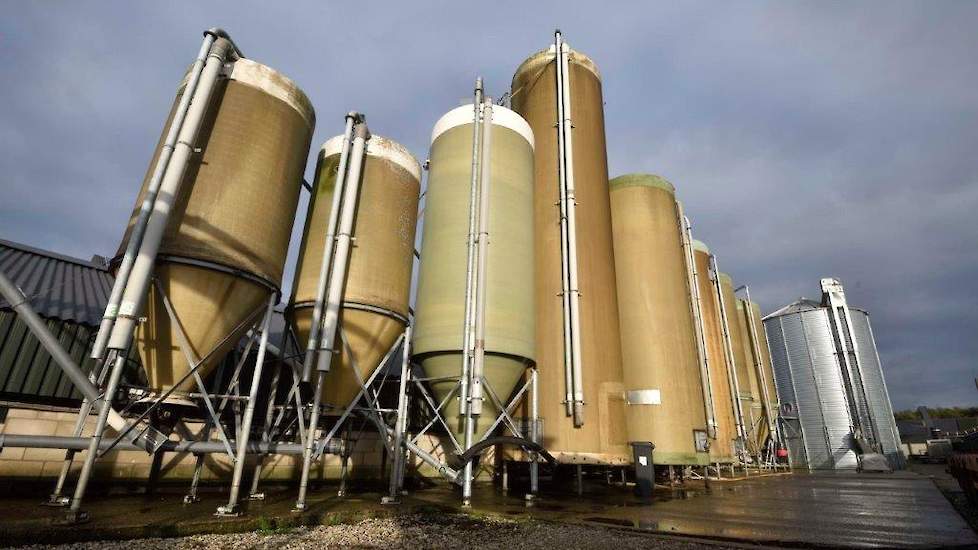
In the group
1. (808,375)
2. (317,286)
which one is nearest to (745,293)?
(808,375)

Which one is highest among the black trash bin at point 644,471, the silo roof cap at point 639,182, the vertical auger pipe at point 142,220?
the silo roof cap at point 639,182

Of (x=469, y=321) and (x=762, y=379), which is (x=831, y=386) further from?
(x=469, y=321)

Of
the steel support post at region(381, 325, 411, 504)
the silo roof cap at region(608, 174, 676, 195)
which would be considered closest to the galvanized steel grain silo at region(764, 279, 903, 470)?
the silo roof cap at region(608, 174, 676, 195)

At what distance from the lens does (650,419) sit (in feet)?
63.3

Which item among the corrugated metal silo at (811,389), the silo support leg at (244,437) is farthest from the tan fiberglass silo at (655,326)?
the corrugated metal silo at (811,389)

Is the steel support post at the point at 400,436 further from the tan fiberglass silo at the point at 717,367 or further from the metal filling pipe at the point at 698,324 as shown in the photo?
the tan fiberglass silo at the point at 717,367

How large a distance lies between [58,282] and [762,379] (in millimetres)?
40066

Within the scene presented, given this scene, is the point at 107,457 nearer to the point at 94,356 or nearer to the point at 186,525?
the point at 94,356

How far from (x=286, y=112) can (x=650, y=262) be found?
16484 mm

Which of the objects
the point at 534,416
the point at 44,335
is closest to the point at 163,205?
the point at 44,335

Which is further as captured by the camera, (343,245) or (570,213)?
(570,213)

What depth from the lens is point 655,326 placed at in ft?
68.3

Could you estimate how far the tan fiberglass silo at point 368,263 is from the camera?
13.6m

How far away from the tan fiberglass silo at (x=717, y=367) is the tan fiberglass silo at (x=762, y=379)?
23.3 feet
